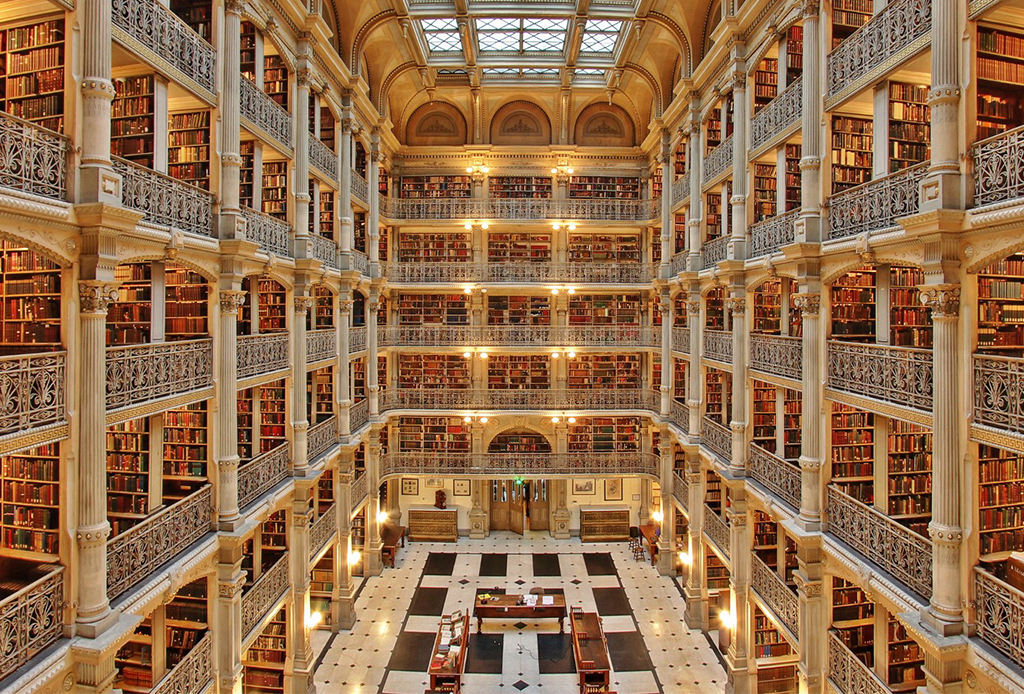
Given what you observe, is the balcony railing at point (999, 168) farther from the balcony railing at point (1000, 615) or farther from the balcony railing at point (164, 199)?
the balcony railing at point (164, 199)

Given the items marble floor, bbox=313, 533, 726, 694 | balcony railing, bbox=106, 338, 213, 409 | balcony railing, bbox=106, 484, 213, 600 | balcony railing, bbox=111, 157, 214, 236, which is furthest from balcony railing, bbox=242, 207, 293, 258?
marble floor, bbox=313, 533, 726, 694

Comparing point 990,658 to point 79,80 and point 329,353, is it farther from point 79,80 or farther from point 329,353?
point 329,353

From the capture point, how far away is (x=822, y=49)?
23.2 feet

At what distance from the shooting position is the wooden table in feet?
31.3

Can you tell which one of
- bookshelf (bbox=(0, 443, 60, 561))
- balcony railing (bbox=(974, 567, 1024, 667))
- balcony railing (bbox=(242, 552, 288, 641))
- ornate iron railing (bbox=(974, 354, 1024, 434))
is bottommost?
balcony railing (bbox=(242, 552, 288, 641))

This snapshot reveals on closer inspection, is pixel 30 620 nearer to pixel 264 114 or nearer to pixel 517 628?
pixel 264 114

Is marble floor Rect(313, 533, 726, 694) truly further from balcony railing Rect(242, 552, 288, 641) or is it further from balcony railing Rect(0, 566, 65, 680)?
balcony railing Rect(0, 566, 65, 680)

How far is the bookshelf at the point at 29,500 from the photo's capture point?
5.42 metres

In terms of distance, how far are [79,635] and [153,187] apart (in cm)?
391

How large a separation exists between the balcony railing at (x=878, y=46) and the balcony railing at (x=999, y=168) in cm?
131

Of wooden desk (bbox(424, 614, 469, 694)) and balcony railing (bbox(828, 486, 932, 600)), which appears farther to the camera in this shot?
wooden desk (bbox(424, 614, 469, 694))

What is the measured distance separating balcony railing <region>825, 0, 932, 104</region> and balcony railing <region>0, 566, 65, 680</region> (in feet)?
27.4

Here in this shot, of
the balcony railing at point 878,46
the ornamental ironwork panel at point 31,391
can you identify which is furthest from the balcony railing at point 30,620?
the balcony railing at point 878,46

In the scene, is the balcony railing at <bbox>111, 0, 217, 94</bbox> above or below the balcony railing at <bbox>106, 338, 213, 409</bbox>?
above
